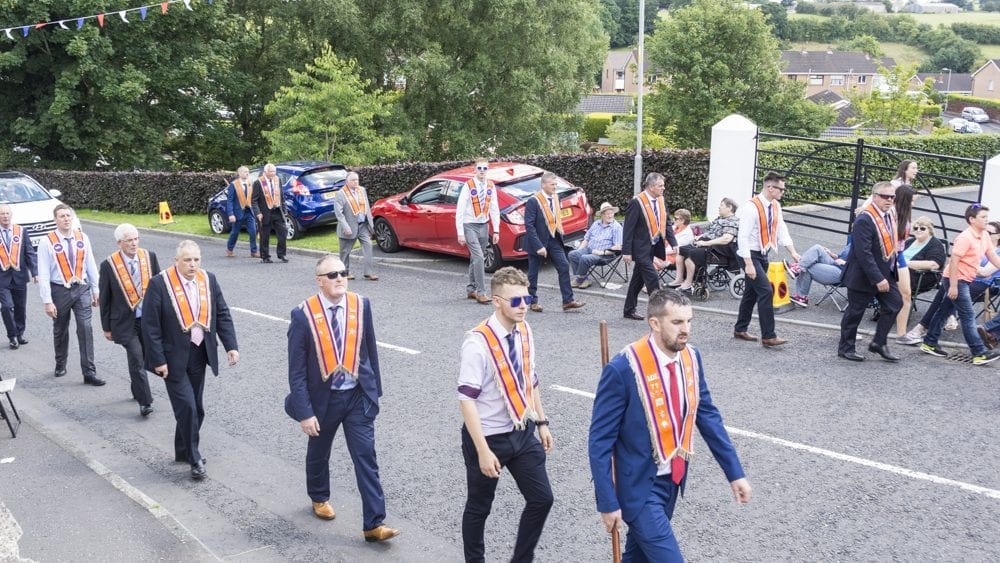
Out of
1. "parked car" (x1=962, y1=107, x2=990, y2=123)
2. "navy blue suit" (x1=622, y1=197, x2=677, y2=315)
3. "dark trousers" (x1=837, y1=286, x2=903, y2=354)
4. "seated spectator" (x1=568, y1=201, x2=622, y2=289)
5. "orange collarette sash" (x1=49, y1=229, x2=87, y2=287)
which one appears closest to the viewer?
"dark trousers" (x1=837, y1=286, x2=903, y2=354)

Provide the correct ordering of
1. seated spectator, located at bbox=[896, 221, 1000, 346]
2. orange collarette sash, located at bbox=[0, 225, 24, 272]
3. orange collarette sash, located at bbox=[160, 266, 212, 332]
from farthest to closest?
orange collarette sash, located at bbox=[0, 225, 24, 272], seated spectator, located at bbox=[896, 221, 1000, 346], orange collarette sash, located at bbox=[160, 266, 212, 332]

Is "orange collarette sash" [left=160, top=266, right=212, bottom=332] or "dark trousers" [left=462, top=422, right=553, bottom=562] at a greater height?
"orange collarette sash" [left=160, top=266, right=212, bottom=332]

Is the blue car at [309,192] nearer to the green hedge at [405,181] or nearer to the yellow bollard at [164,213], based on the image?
the green hedge at [405,181]

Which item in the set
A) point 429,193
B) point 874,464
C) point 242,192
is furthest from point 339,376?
point 242,192

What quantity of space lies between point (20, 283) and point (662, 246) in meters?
8.13

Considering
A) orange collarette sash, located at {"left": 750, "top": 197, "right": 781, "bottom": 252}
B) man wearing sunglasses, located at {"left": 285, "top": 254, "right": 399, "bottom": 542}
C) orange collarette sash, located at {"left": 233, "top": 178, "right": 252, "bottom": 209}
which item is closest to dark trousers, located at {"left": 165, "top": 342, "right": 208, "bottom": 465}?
man wearing sunglasses, located at {"left": 285, "top": 254, "right": 399, "bottom": 542}

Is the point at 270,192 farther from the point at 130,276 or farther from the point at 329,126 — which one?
the point at 329,126

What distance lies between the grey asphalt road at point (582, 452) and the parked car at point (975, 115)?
9189cm

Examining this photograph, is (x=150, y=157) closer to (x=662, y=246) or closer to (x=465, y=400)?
(x=662, y=246)

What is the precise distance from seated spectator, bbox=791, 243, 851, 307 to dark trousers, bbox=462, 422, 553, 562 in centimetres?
769

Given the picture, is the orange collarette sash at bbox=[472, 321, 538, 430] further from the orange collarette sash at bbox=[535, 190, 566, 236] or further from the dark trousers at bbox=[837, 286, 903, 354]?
the orange collarette sash at bbox=[535, 190, 566, 236]

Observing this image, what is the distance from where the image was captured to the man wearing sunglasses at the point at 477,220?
1348 cm

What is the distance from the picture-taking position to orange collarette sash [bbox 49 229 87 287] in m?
10.1

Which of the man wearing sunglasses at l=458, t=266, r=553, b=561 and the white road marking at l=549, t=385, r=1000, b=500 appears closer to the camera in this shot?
the man wearing sunglasses at l=458, t=266, r=553, b=561
